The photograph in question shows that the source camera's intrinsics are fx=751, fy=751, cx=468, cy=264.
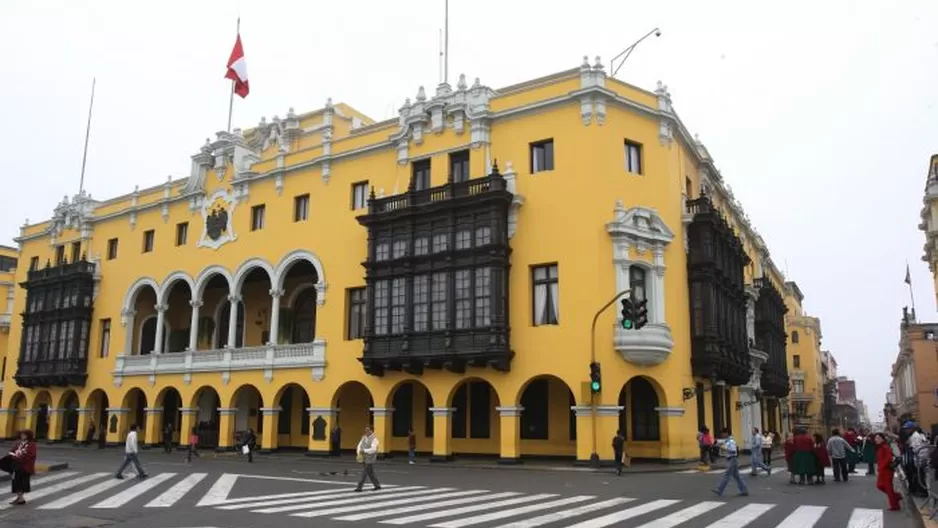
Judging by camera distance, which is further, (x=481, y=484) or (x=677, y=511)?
(x=481, y=484)

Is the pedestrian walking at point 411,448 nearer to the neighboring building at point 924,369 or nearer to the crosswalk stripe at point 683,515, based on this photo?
the crosswalk stripe at point 683,515

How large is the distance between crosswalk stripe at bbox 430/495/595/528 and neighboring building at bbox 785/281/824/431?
68318mm

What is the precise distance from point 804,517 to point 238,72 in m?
35.9

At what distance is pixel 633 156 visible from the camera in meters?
31.2

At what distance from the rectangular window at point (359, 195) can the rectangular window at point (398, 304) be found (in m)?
5.16

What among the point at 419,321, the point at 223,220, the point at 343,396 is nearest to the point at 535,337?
the point at 419,321

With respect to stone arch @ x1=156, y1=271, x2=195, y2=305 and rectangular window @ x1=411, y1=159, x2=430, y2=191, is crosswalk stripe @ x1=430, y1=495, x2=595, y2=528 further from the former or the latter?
stone arch @ x1=156, y1=271, x2=195, y2=305

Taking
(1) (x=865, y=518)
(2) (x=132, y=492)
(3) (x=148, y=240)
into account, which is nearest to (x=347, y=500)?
(2) (x=132, y=492)

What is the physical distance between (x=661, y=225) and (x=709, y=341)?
525cm

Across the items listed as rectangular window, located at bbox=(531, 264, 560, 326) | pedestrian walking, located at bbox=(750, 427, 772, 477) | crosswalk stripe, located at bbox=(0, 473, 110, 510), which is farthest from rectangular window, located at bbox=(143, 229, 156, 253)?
pedestrian walking, located at bbox=(750, 427, 772, 477)

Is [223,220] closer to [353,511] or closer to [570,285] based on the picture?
[570,285]

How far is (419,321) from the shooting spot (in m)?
31.6

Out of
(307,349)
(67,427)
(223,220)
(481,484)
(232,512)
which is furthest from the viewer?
(67,427)

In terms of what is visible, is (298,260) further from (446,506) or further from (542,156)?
(446,506)
